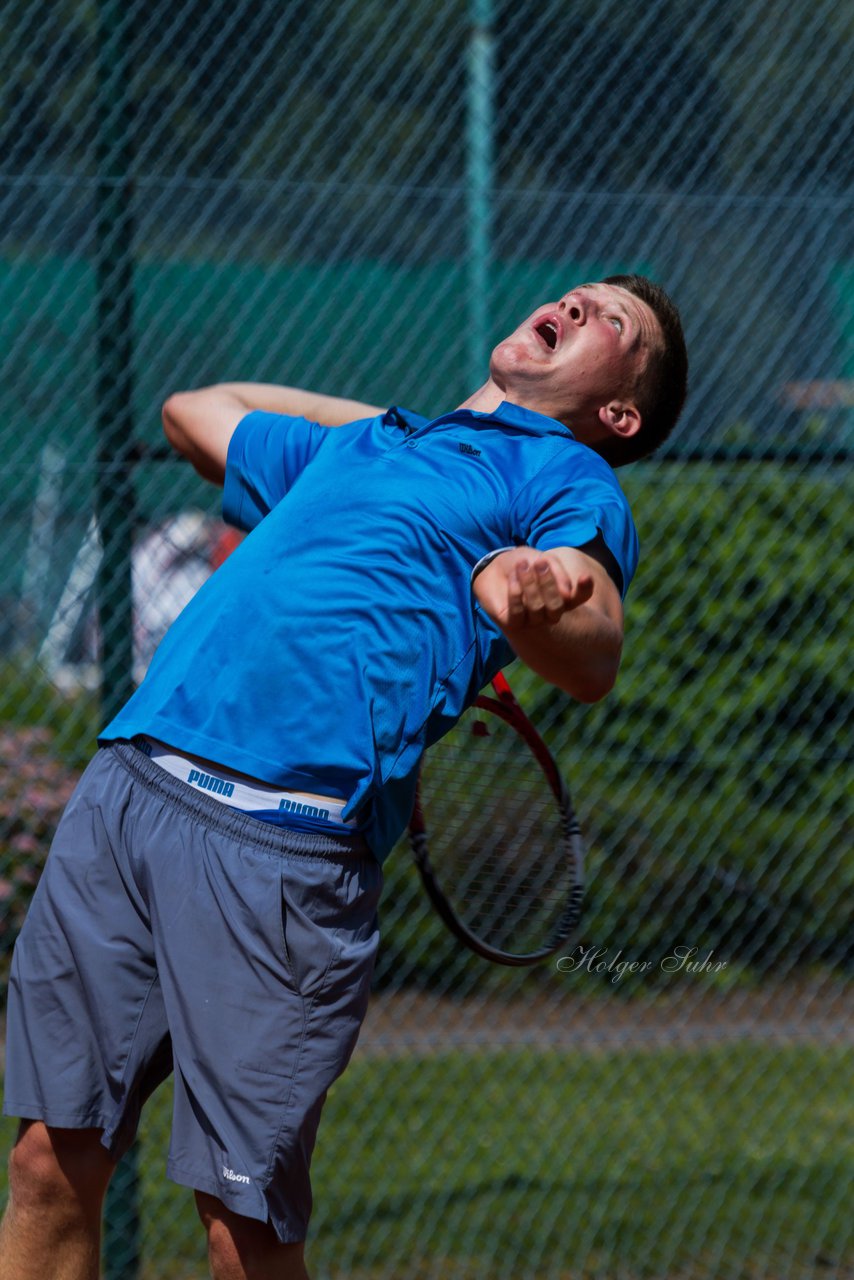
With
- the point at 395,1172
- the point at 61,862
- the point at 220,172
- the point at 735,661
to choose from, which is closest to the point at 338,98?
the point at 220,172

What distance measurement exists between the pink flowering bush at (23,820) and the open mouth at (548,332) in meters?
2.04

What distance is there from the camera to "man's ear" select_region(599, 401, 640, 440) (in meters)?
2.30

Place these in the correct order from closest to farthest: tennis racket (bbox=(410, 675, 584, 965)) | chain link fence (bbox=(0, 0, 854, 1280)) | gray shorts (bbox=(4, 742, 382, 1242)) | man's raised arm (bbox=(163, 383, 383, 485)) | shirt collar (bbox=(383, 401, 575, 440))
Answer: gray shorts (bbox=(4, 742, 382, 1242))
shirt collar (bbox=(383, 401, 575, 440))
man's raised arm (bbox=(163, 383, 383, 485))
tennis racket (bbox=(410, 675, 584, 965))
chain link fence (bbox=(0, 0, 854, 1280))

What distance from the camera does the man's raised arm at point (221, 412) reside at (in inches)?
96.7

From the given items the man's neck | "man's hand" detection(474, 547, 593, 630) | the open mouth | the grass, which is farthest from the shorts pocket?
the grass

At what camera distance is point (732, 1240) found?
12.5 feet

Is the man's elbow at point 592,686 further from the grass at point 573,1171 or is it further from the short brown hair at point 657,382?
the grass at point 573,1171

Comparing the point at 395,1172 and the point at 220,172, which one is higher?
the point at 220,172

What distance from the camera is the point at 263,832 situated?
202cm

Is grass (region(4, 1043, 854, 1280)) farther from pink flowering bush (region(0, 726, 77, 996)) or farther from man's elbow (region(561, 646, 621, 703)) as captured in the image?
man's elbow (region(561, 646, 621, 703))

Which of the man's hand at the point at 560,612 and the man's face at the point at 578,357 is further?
the man's face at the point at 578,357

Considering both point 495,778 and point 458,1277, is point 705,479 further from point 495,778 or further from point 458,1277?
point 458,1277

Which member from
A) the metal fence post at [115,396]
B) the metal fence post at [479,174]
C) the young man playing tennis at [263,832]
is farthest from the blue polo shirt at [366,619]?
the metal fence post at [479,174]

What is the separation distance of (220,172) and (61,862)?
96.6 inches
